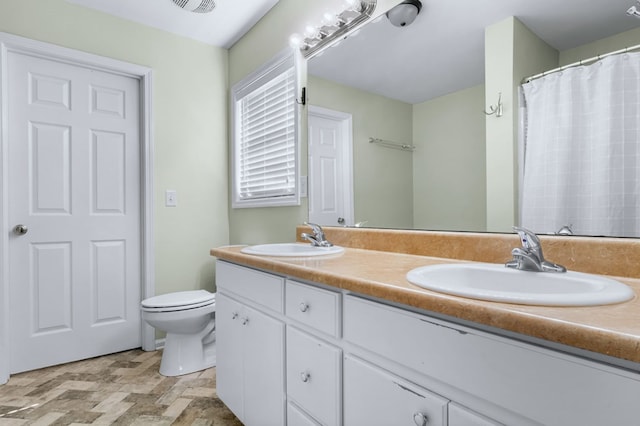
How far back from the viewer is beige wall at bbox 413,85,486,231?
4.05ft

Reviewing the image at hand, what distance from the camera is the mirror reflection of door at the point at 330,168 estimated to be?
1762 mm

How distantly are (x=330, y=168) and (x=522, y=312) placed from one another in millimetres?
1389

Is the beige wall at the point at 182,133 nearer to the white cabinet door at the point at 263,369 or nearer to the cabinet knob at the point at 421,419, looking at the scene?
the white cabinet door at the point at 263,369

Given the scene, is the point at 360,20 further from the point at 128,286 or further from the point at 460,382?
the point at 128,286

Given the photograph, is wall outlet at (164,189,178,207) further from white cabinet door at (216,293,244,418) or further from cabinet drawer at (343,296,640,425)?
cabinet drawer at (343,296,640,425)

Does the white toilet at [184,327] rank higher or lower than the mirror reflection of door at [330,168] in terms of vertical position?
lower

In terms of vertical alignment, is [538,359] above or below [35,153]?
below

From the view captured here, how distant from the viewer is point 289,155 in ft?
6.97

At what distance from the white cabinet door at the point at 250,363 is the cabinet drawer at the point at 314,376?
0.22ft

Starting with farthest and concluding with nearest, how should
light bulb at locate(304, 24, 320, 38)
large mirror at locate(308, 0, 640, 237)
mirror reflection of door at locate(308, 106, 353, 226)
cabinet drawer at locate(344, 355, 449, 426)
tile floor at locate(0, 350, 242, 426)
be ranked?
light bulb at locate(304, 24, 320, 38), mirror reflection of door at locate(308, 106, 353, 226), tile floor at locate(0, 350, 242, 426), large mirror at locate(308, 0, 640, 237), cabinet drawer at locate(344, 355, 449, 426)

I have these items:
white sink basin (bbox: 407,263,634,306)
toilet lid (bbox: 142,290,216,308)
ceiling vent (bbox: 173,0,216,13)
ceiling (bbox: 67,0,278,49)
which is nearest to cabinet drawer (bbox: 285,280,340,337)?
white sink basin (bbox: 407,263,634,306)

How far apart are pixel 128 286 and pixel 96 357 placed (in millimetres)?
488

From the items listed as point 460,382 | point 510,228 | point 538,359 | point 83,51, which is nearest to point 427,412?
point 460,382

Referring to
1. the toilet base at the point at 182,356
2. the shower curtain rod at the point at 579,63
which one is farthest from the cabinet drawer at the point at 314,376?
the toilet base at the point at 182,356
